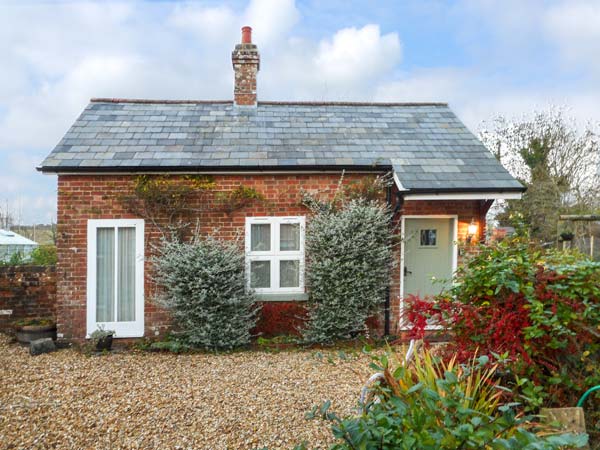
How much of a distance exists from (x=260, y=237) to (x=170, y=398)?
3450 mm

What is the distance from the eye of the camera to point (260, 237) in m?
7.35

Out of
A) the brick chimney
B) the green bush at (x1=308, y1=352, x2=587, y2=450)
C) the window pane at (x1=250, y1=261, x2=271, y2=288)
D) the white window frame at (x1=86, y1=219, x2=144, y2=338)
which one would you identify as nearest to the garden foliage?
the green bush at (x1=308, y1=352, x2=587, y2=450)

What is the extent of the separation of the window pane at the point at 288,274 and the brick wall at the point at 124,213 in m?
0.42

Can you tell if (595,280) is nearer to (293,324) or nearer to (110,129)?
(293,324)

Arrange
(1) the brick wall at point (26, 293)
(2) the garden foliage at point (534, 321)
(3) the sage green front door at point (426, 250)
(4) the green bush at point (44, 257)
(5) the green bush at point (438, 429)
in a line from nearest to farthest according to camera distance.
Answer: (5) the green bush at point (438, 429) → (2) the garden foliage at point (534, 321) → (1) the brick wall at point (26, 293) → (3) the sage green front door at point (426, 250) → (4) the green bush at point (44, 257)

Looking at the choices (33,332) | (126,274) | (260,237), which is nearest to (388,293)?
(260,237)

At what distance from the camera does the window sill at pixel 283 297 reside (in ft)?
23.7

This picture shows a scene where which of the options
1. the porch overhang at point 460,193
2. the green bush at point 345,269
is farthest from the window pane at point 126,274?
the porch overhang at point 460,193

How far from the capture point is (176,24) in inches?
325

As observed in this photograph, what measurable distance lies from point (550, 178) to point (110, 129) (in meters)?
16.5

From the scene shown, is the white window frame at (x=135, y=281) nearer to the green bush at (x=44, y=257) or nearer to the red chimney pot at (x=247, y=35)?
the green bush at (x=44, y=257)

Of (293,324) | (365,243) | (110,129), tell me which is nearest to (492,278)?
(365,243)

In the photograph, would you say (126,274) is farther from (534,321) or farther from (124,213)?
(534,321)

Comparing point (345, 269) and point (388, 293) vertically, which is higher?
point (345, 269)
